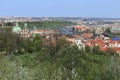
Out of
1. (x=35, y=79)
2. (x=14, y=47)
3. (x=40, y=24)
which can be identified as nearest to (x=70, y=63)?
(x=35, y=79)

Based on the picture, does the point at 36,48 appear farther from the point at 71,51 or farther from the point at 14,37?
the point at 71,51

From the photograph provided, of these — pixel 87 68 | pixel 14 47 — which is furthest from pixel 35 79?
pixel 14 47

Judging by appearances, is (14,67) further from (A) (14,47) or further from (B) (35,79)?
(A) (14,47)

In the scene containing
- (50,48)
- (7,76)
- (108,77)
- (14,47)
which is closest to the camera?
Result: (7,76)

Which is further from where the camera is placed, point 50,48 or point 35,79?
point 50,48

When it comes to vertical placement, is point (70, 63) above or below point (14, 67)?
below

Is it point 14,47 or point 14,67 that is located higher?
point 14,67

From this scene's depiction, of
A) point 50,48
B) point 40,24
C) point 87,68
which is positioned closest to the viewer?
point 87,68

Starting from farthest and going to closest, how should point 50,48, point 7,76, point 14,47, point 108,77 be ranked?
1. point 14,47
2. point 50,48
3. point 108,77
4. point 7,76

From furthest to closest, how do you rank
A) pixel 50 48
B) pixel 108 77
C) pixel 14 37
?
pixel 14 37, pixel 50 48, pixel 108 77
